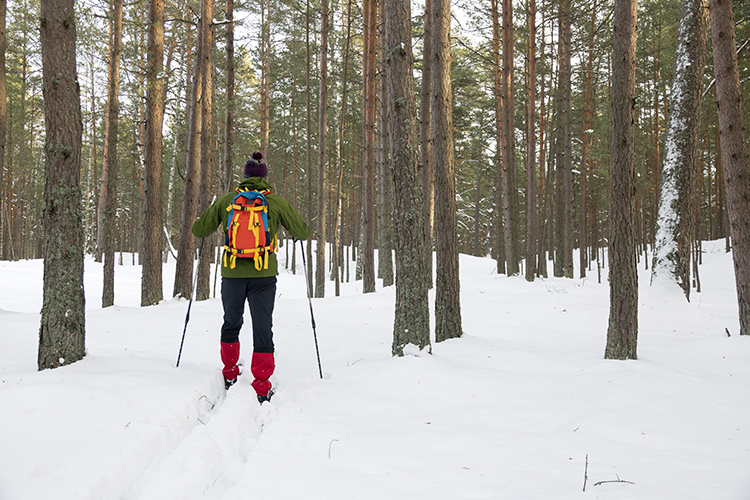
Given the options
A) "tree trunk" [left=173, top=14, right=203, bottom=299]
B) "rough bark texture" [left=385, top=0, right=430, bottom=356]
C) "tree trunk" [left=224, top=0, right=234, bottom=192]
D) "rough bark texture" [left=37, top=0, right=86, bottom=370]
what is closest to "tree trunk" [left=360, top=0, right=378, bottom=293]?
"tree trunk" [left=224, top=0, right=234, bottom=192]

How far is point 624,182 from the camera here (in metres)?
5.14

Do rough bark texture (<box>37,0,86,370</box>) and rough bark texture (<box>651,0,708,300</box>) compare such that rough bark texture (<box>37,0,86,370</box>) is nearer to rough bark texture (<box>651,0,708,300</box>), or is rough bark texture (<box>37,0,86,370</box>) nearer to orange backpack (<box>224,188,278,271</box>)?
orange backpack (<box>224,188,278,271</box>)

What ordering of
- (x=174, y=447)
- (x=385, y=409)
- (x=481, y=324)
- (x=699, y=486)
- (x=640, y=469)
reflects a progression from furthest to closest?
(x=481, y=324) → (x=385, y=409) → (x=174, y=447) → (x=640, y=469) → (x=699, y=486)

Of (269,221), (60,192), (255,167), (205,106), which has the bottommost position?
(269,221)

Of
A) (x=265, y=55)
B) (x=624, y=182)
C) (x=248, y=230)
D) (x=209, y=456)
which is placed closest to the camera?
(x=209, y=456)

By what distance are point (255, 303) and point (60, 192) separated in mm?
2027

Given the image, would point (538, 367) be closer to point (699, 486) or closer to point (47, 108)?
point (699, 486)

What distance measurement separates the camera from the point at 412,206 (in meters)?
5.23

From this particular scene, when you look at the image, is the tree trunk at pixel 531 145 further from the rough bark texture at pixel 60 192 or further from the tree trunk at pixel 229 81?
the rough bark texture at pixel 60 192

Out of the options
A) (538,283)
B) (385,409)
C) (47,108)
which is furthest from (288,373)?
(538,283)

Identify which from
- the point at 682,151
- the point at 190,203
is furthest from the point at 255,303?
the point at 682,151

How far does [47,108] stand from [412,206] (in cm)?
373

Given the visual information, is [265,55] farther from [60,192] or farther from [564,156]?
[60,192]

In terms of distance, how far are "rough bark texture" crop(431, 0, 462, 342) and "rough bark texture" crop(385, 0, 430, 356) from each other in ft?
3.62
